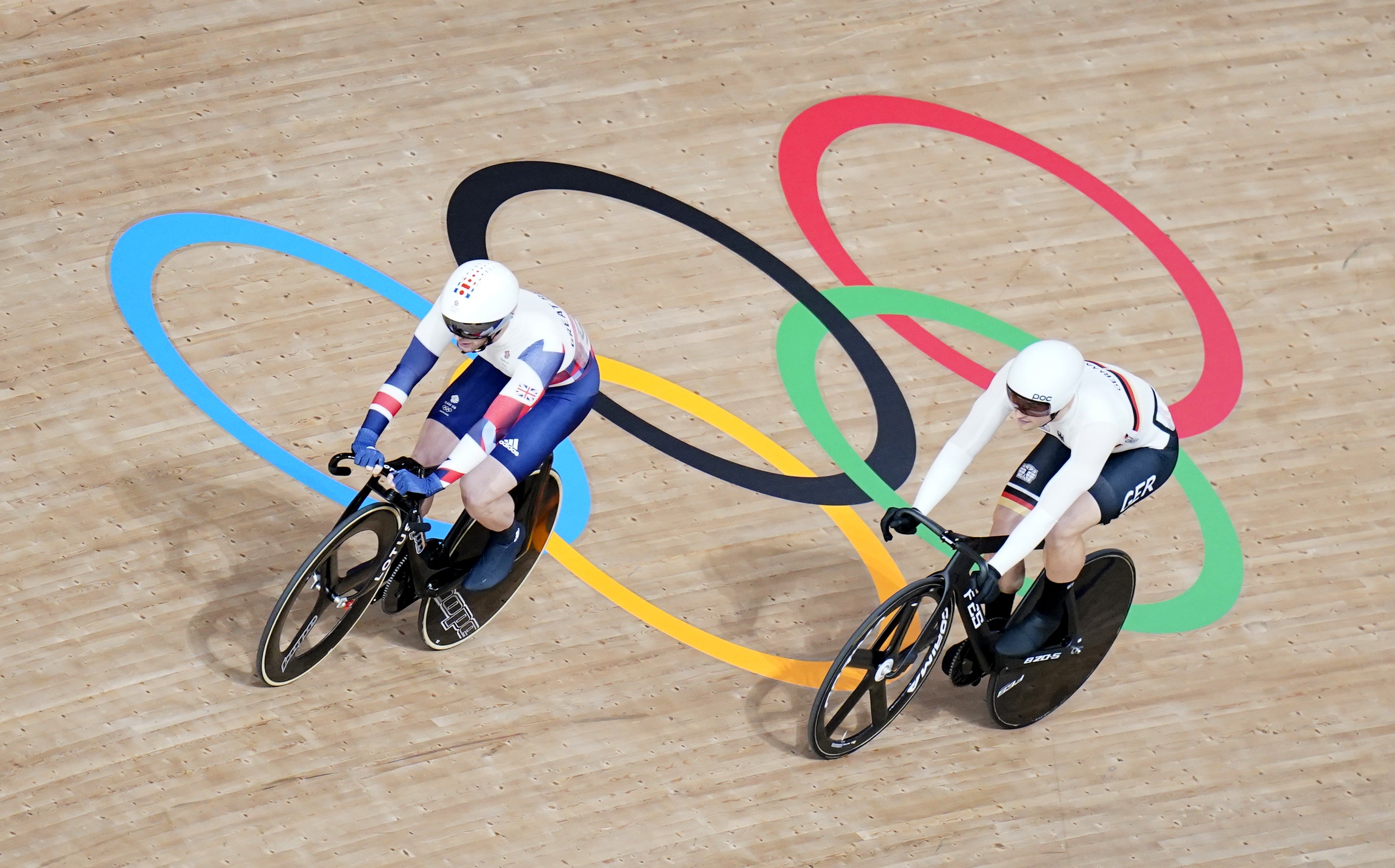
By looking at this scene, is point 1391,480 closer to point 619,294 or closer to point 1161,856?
point 1161,856

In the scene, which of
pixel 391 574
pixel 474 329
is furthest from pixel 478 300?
pixel 391 574

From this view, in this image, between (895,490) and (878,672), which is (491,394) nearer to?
(878,672)

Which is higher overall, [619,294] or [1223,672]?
[619,294]

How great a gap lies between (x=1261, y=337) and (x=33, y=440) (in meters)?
5.52

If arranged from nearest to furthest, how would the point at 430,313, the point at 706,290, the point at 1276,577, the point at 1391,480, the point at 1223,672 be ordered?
the point at 430,313, the point at 1223,672, the point at 1276,577, the point at 1391,480, the point at 706,290

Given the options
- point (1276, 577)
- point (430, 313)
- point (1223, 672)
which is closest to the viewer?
point (430, 313)

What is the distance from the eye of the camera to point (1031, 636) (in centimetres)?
464

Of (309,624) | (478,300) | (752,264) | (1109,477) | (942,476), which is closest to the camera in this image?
(478,300)

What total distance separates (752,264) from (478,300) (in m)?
2.65

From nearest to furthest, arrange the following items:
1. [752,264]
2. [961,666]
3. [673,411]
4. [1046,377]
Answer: [1046,377] → [961,666] → [673,411] → [752,264]

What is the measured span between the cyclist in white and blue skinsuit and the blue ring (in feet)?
2.83

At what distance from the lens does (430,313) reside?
423 cm

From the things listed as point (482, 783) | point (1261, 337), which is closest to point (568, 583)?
point (482, 783)

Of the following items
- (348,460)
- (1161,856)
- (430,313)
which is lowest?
(1161,856)
